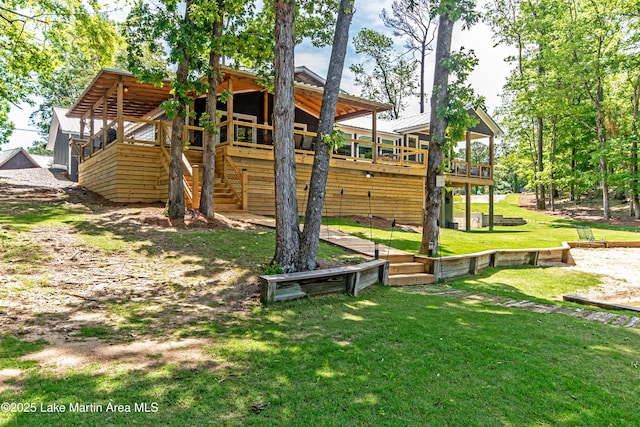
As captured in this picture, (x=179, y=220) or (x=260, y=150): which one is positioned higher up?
(x=260, y=150)

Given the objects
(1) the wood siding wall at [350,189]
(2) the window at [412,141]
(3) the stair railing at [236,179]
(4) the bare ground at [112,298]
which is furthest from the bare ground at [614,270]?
(2) the window at [412,141]

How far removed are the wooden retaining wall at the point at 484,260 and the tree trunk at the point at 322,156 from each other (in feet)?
10.3

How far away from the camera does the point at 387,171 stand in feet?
57.3

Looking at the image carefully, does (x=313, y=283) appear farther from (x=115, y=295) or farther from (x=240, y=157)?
(x=240, y=157)

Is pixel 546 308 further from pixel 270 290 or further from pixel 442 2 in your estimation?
pixel 442 2

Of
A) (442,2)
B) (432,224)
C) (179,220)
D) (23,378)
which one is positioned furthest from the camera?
(179,220)

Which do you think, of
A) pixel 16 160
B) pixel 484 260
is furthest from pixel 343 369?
pixel 16 160

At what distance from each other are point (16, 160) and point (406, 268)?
3947 cm

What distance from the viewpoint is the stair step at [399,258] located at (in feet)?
28.0

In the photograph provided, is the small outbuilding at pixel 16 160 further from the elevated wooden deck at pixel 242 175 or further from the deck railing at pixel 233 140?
the elevated wooden deck at pixel 242 175

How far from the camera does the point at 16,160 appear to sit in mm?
34625

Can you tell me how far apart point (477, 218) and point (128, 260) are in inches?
852

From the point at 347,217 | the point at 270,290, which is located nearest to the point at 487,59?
the point at 347,217

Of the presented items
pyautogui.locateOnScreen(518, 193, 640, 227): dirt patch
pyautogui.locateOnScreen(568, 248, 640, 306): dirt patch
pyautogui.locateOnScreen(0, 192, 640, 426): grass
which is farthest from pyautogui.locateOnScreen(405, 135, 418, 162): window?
pyautogui.locateOnScreen(0, 192, 640, 426): grass
